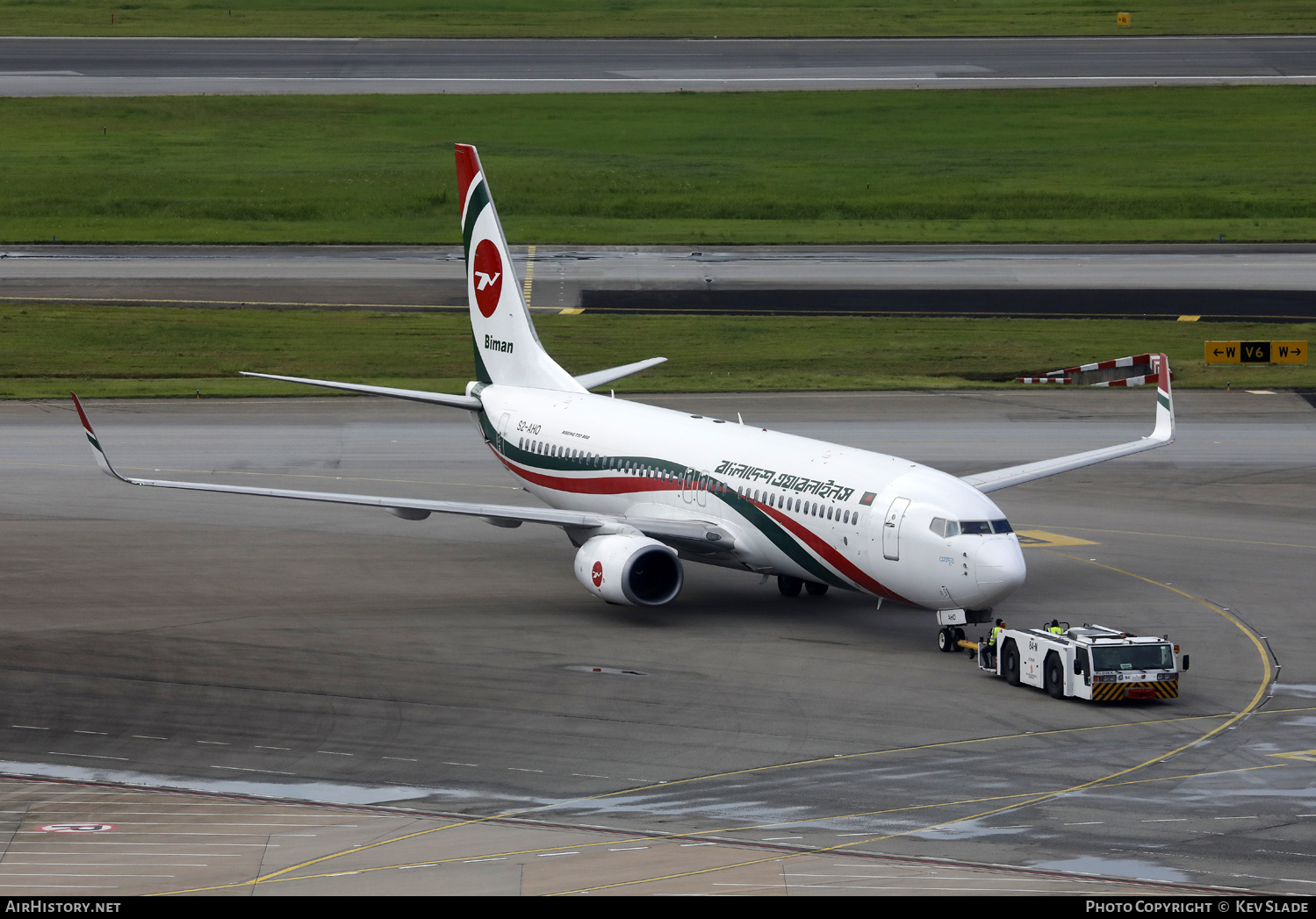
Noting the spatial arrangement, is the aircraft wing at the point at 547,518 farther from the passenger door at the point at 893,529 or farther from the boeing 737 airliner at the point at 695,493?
the passenger door at the point at 893,529

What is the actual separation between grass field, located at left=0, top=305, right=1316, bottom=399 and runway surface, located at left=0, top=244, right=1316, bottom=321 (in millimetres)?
3141

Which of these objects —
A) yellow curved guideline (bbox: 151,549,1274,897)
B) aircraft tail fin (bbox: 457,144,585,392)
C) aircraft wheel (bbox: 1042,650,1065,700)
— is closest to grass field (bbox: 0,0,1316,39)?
aircraft tail fin (bbox: 457,144,585,392)

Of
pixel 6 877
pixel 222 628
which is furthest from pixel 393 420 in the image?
pixel 6 877

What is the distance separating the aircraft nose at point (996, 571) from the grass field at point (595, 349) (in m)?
36.7

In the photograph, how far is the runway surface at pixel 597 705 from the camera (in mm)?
26484

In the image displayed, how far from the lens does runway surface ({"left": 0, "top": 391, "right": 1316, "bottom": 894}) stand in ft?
86.9

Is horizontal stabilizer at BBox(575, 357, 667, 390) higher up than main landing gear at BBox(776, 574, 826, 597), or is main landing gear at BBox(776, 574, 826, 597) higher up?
horizontal stabilizer at BBox(575, 357, 667, 390)

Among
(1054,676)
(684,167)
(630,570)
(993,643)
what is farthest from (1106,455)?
(684,167)

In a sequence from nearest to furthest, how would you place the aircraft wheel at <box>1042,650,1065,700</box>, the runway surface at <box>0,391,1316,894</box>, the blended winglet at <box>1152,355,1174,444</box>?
the runway surface at <box>0,391,1316,894</box>
the aircraft wheel at <box>1042,650,1065,700</box>
the blended winglet at <box>1152,355,1174,444</box>

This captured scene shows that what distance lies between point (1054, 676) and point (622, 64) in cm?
11740

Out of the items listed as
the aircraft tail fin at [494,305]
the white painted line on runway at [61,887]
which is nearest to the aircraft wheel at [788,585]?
the aircraft tail fin at [494,305]

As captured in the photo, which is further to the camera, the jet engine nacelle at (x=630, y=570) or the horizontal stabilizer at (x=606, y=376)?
the horizontal stabilizer at (x=606, y=376)

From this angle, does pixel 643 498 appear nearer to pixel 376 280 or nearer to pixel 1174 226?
pixel 376 280

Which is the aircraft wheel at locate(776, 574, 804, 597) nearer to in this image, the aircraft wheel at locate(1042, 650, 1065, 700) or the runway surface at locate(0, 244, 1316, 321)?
the aircraft wheel at locate(1042, 650, 1065, 700)
